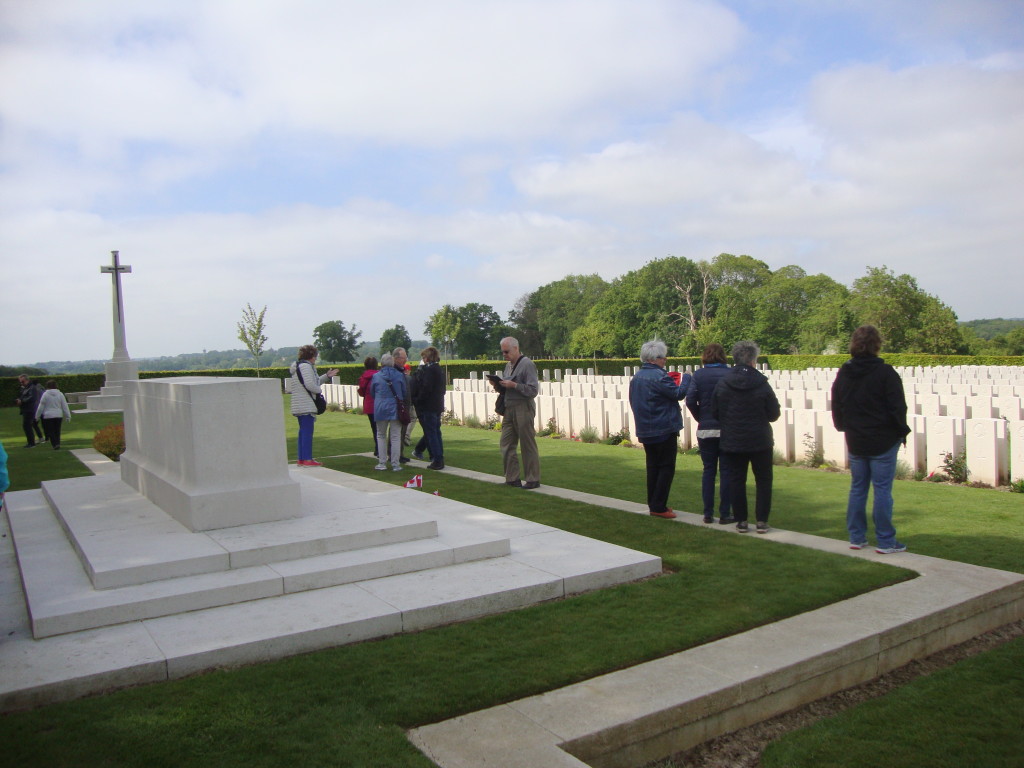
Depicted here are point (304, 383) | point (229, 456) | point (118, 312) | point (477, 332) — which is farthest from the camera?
point (477, 332)

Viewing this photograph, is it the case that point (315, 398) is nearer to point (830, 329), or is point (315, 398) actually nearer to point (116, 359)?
point (116, 359)

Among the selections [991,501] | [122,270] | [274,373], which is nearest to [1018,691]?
[991,501]

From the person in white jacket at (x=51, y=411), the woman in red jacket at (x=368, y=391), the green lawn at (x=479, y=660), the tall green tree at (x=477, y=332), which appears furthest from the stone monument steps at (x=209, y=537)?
the tall green tree at (x=477, y=332)

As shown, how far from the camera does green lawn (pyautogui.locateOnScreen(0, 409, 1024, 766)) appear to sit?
302 cm

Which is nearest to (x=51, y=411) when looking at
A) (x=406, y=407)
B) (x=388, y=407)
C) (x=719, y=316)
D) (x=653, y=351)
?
(x=406, y=407)

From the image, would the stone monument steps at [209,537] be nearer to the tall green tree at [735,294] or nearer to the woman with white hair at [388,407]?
the woman with white hair at [388,407]

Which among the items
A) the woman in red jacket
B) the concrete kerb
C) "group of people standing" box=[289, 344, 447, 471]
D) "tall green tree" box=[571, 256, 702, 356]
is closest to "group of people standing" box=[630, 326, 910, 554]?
the concrete kerb

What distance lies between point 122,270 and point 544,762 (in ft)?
85.5

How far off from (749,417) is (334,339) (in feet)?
185

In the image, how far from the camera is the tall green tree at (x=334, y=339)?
5994 cm

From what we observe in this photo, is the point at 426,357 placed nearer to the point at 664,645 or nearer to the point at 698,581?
the point at 698,581

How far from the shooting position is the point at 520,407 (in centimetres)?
848

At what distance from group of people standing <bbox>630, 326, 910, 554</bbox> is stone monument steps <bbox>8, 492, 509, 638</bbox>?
6.61ft

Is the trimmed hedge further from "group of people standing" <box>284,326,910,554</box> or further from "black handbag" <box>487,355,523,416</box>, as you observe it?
"group of people standing" <box>284,326,910,554</box>
